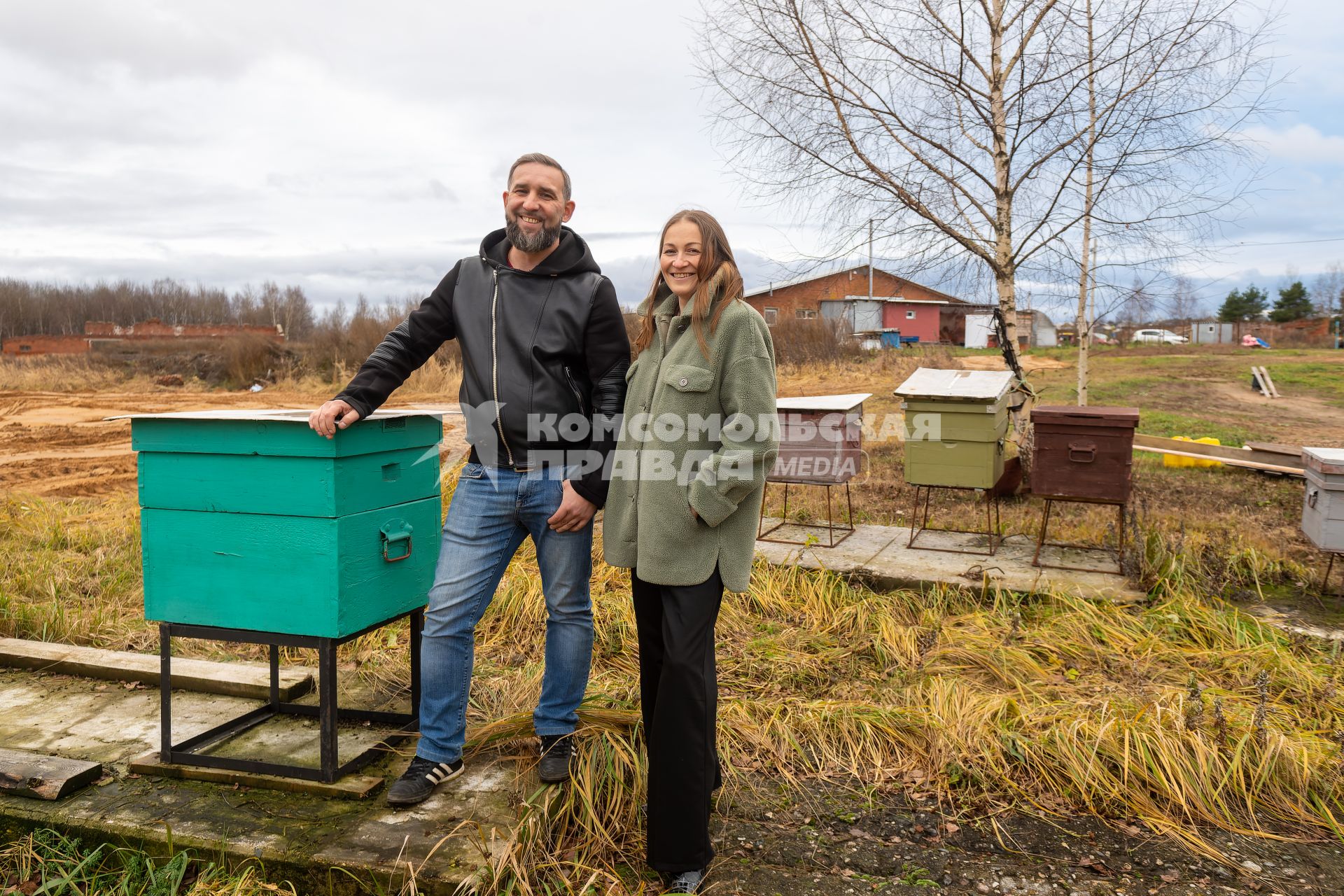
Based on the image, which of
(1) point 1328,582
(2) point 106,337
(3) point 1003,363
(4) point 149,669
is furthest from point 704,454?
(2) point 106,337

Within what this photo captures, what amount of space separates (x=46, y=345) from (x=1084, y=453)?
154 feet

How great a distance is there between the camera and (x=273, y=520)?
2.79m

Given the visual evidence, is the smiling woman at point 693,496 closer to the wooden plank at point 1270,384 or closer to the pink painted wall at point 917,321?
the wooden plank at point 1270,384

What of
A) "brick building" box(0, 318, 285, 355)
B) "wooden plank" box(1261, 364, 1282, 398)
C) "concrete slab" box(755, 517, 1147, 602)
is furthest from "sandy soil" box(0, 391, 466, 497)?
"wooden plank" box(1261, 364, 1282, 398)

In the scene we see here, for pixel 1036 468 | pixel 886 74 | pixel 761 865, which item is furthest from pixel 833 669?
pixel 886 74

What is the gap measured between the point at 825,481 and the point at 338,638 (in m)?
4.25

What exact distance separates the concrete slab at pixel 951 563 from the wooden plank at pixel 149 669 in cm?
317

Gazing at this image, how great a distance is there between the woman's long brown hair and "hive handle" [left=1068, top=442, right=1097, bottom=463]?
360 cm

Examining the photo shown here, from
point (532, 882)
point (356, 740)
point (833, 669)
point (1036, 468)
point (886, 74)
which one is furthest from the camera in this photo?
point (886, 74)

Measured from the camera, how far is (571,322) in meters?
2.91

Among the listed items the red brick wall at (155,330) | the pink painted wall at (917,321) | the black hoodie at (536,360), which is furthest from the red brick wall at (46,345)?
the black hoodie at (536,360)

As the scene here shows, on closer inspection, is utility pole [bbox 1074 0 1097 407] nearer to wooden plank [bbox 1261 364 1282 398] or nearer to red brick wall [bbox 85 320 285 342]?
wooden plank [bbox 1261 364 1282 398]

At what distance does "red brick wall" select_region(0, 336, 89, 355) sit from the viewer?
38750 millimetres

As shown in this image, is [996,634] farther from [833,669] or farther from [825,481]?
[825,481]
